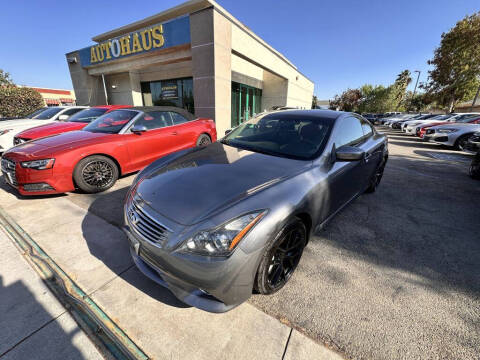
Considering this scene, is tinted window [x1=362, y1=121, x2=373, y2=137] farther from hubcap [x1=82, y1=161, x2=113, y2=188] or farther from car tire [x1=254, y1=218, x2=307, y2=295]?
hubcap [x1=82, y1=161, x2=113, y2=188]

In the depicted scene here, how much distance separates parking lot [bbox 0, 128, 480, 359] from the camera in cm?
140

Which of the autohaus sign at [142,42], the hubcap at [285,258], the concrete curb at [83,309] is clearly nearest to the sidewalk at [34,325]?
the concrete curb at [83,309]

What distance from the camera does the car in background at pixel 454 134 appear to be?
8281 mm

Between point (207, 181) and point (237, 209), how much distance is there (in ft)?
1.56

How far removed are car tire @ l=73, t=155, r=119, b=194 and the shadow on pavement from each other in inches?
6.4

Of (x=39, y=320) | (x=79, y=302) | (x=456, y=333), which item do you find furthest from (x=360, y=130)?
(x=39, y=320)

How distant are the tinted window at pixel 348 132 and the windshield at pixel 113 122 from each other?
12.4 ft

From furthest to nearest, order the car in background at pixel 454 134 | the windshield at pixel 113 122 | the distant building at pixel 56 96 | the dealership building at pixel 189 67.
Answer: the distant building at pixel 56 96, the dealership building at pixel 189 67, the car in background at pixel 454 134, the windshield at pixel 113 122

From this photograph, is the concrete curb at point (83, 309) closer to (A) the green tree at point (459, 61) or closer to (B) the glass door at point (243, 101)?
(B) the glass door at point (243, 101)

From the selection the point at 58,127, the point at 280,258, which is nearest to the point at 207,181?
the point at 280,258

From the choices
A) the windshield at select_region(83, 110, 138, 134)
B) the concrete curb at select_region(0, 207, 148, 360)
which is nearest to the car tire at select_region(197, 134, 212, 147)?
the windshield at select_region(83, 110, 138, 134)

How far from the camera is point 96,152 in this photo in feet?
11.4

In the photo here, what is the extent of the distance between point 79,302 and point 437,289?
3089 mm

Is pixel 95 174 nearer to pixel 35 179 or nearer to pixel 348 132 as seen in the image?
pixel 35 179
